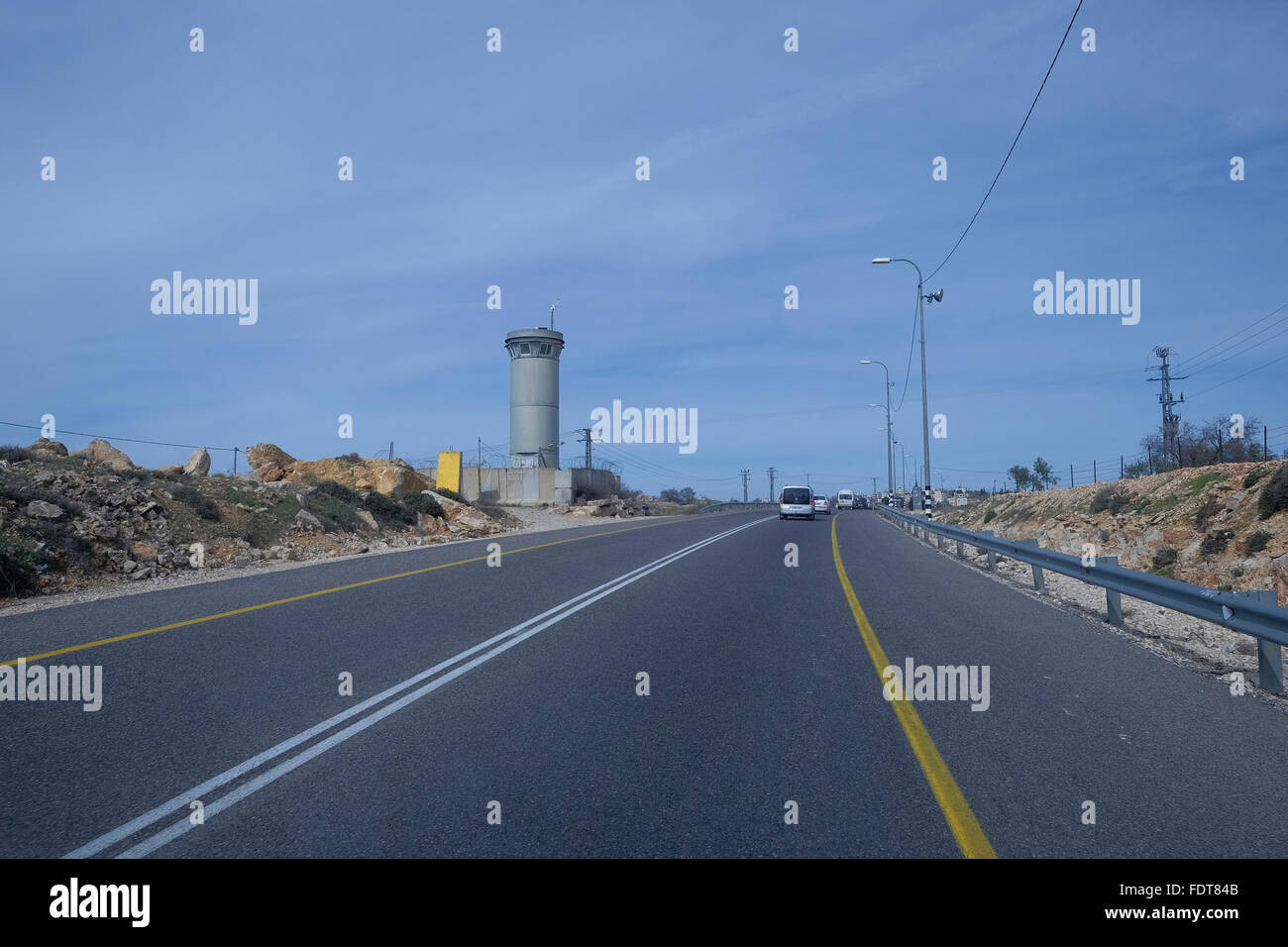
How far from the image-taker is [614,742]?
6164mm

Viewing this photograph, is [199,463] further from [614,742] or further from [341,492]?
[614,742]

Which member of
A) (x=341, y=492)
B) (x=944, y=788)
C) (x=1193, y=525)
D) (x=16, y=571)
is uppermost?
(x=341, y=492)

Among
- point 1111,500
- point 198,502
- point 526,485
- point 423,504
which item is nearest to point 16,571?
point 198,502

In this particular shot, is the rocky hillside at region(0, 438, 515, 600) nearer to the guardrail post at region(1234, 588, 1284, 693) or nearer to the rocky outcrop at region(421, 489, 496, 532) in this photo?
the rocky outcrop at region(421, 489, 496, 532)

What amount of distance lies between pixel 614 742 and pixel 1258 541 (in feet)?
53.6

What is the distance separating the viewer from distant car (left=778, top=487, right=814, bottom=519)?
50188 mm

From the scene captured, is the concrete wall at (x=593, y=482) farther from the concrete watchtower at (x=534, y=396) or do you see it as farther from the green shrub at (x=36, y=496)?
the green shrub at (x=36, y=496)

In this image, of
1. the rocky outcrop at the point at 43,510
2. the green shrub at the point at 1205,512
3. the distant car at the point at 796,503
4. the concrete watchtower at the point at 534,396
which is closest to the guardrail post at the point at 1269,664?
the green shrub at the point at 1205,512

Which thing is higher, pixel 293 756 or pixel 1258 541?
pixel 1258 541

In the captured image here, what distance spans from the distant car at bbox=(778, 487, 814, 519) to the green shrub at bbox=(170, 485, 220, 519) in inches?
1301

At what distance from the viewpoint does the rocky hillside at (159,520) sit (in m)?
16.1

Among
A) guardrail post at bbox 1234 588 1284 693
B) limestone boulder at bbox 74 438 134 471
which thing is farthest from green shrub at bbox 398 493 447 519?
guardrail post at bbox 1234 588 1284 693

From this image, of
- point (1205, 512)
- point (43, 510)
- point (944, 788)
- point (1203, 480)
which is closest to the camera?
point (944, 788)

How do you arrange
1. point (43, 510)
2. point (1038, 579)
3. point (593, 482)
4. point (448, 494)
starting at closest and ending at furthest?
point (1038, 579), point (43, 510), point (448, 494), point (593, 482)
